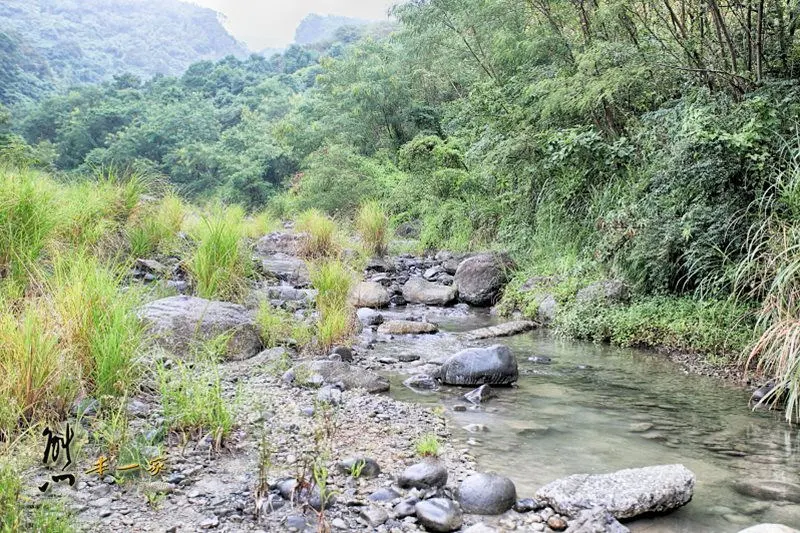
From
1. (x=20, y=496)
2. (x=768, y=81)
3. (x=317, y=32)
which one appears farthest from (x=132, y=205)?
(x=317, y=32)

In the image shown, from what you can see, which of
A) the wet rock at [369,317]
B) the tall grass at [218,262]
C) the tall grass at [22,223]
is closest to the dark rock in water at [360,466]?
the tall grass at [22,223]

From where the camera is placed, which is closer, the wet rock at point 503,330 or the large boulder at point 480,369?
the large boulder at point 480,369

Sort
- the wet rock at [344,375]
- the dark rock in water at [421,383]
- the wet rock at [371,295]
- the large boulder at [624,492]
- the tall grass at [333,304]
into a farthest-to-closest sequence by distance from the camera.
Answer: the wet rock at [371,295]
the tall grass at [333,304]
the dark rock in water at [421,383]
the wet rock at [344,375]
the large boulder at [624,492]

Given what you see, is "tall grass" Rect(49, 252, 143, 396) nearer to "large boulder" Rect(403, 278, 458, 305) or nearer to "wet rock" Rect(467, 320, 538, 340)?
"wet rock" Rect(467, 320, 538, 340)

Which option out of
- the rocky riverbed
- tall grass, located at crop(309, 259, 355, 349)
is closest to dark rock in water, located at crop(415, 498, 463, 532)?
the rocky riverbed

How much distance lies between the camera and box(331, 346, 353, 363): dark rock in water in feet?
18.0

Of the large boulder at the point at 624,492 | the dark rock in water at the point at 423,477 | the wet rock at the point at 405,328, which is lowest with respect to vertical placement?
the wet rock at the point at 405,328

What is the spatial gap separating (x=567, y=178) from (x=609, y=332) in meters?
2.97

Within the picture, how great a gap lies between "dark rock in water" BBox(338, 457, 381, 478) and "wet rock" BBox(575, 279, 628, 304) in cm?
456

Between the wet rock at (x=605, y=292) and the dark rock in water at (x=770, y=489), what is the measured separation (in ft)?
12.3

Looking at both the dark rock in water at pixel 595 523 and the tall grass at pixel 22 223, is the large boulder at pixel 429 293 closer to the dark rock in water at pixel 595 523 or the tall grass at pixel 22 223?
the tall grass at pixel 22 223

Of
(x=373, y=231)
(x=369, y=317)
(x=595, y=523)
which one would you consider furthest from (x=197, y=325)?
(x=373, y=231)

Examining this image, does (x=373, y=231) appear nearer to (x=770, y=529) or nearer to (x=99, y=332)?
(x=99, y=332)

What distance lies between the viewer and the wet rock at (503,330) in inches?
276
